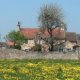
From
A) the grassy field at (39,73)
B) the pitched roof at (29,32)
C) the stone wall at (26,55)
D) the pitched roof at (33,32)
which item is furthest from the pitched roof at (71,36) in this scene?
the grassy field at (39,73)

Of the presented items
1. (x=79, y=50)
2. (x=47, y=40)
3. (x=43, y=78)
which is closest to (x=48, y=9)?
(x=47, y=40)

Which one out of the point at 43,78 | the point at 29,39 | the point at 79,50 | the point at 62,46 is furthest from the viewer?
the point at 29,39

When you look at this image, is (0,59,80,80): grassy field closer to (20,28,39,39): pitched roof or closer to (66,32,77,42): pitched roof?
(20,28,39,39): pitched roof

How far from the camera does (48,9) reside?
113188 mm

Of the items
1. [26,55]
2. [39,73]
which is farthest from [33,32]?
[39,73]

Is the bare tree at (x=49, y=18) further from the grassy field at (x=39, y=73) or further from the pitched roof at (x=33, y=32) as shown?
the grassy field at (x=39, y=73)

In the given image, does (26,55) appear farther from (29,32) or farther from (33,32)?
(29,32)

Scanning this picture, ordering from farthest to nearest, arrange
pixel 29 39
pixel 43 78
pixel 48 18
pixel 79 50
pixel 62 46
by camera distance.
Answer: pixel 29 39 < pixel 62 46 < pixel 48 18 < pixel 79 50 < pixel 43 78

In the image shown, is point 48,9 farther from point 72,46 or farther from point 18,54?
point 18,54

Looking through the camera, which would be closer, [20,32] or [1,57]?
[1,57]

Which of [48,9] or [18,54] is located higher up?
[48,9]

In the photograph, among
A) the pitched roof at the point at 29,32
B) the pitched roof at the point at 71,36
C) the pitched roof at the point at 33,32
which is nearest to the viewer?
the pitched roof at the point at 33,32

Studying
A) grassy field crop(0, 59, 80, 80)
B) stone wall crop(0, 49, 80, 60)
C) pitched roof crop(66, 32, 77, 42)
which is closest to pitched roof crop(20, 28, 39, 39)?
pitched roof crop(66, 32, 77, 42)

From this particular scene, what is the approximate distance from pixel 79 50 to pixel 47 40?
45972mm
